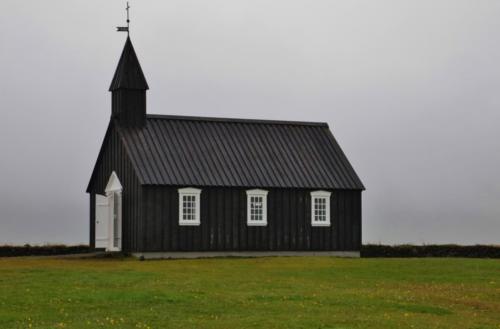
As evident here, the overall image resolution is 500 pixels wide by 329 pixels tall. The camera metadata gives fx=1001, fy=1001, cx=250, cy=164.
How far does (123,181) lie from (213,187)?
4380 mm

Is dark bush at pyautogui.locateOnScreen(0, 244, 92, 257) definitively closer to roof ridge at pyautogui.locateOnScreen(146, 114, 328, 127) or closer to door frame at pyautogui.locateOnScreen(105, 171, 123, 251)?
door frame at pyautogui.locateOnScreen(105, 171, 123, 251)

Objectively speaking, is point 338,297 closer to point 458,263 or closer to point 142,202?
point 458,263

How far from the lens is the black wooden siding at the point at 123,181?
149 ft

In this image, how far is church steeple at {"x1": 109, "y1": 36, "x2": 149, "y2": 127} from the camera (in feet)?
159

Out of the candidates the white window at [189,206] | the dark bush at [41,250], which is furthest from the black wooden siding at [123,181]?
the dark bush at [41,250]

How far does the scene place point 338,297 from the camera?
2845 centimetres

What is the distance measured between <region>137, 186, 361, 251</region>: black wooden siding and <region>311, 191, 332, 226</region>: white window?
23 centimetres

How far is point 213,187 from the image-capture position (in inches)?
1818

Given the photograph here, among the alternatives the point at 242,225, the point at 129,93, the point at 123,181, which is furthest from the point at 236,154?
the point at 129,93

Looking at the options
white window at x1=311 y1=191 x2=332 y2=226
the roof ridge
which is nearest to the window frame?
white window at x1=311 y1=191 x2=332 y2=226

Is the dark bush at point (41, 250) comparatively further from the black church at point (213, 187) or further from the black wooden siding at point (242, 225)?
the black wooden siding at point (242, 225)

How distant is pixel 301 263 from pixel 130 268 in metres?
7.44

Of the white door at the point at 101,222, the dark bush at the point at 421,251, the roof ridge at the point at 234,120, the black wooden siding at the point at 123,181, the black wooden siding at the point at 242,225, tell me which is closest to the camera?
the black wooden siding at the point at 242,225

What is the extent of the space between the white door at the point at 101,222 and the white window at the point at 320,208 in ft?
32.7
